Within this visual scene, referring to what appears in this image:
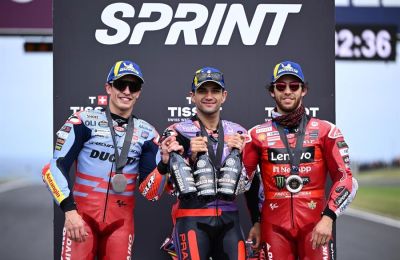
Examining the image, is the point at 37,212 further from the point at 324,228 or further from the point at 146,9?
the point at 324,228

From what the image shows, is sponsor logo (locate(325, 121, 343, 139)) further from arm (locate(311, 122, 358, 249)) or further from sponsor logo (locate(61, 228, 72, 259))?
sponsor logo (locate(61, 228, 72, 259))

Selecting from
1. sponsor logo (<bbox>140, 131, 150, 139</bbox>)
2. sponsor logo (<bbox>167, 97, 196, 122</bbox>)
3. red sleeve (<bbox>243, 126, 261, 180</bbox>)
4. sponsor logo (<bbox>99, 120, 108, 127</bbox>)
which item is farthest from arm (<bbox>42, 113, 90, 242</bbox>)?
sponsor logo (<bbox>167, 97, 196, 122</bbox>)

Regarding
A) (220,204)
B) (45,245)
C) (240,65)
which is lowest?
(45,245)

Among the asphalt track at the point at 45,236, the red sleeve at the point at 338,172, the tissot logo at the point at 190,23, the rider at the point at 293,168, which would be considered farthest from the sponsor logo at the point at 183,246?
the asphalt track at the point at 45,236

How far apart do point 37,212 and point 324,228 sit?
16.0 meters

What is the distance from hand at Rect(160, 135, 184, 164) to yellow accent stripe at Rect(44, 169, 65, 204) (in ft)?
2.37

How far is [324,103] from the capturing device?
5.34m

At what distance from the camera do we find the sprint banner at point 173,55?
208 inches

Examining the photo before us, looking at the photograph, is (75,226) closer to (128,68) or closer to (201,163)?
(201,163)

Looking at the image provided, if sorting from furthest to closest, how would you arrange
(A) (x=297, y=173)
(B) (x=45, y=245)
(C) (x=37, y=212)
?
(C) (x=37, y=212)
(B) (x=45, y=245)
(A) (x=297, y=173)

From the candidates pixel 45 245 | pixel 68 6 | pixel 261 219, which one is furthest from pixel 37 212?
pixel 261 219

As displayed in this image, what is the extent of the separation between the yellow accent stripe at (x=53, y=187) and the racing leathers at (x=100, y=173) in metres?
0.03

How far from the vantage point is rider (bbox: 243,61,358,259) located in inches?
159

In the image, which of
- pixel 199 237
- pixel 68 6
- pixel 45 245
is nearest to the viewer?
pixel 199 237
